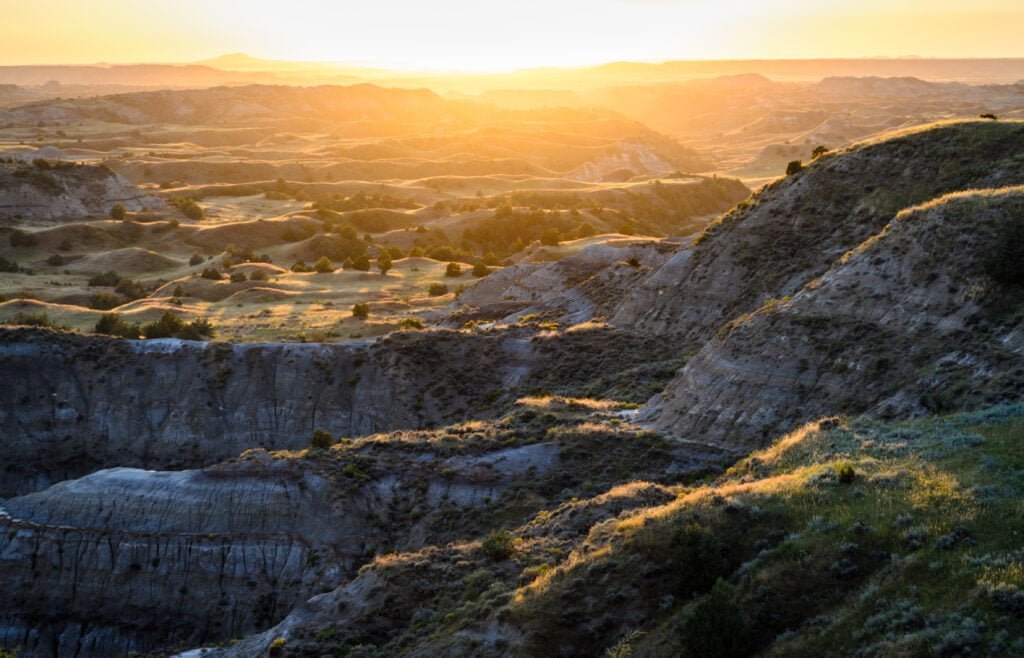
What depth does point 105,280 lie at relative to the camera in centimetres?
7094

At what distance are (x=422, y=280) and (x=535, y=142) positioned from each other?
344 ft

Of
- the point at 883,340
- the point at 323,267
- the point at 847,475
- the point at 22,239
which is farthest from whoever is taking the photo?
the point at 22,239

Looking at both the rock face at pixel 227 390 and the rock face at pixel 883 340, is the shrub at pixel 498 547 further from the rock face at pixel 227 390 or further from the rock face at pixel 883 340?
the rock face at pixel 227 390

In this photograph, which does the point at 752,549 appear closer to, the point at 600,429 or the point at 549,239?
the point at 600,429

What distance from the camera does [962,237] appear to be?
97.6ft

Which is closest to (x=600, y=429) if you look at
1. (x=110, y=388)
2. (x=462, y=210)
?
(x=110, y=388)

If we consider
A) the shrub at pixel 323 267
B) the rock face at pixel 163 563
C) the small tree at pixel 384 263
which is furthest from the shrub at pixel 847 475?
the shrub at pixel 323 267

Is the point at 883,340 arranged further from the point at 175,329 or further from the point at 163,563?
the point at 175,329

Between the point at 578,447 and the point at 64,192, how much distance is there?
79814mm

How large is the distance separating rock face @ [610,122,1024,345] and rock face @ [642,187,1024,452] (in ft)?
23.9

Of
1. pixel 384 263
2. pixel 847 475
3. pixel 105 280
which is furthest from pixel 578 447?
pixel 105 280

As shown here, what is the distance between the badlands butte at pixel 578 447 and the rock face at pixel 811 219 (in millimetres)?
157

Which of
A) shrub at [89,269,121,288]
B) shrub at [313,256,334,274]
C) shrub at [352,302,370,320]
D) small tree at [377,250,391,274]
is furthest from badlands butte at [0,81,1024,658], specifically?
small tree at [377,250,391,274]

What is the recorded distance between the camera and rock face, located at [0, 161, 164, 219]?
89.1 meters
